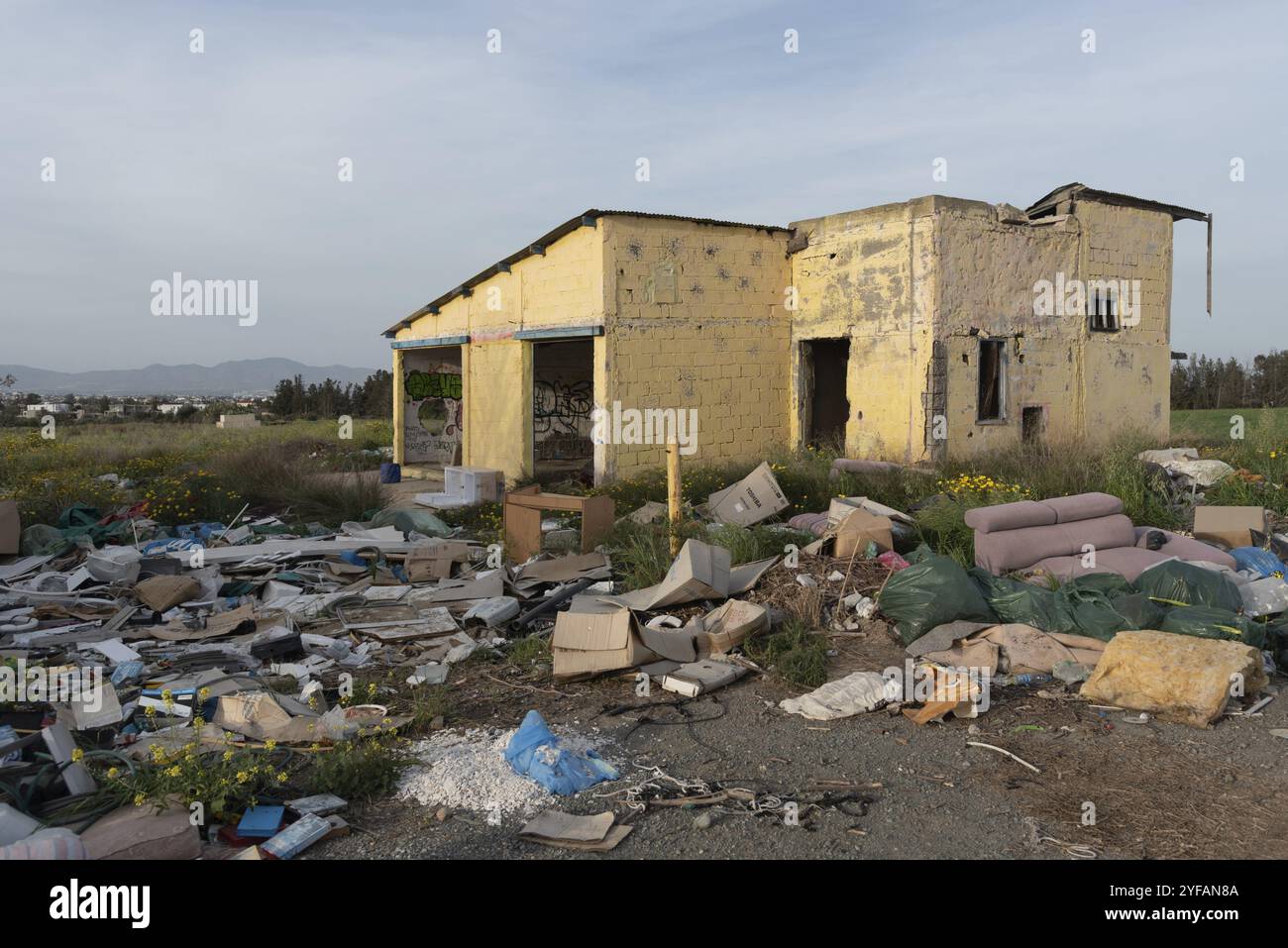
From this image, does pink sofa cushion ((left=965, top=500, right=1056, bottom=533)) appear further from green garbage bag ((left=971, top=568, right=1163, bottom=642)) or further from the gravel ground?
the gravel ground

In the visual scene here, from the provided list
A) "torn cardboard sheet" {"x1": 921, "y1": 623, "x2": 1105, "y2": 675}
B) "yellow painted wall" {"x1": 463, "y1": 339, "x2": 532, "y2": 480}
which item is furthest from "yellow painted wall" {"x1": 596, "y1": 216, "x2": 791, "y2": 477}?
"torn cardboard sheet" {"x1": 921, "y1": 623, "x2": 1105, "y2": 675}

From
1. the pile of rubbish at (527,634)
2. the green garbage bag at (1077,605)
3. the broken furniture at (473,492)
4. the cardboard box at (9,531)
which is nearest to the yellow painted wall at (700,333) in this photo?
the broken furniture at (473,492)

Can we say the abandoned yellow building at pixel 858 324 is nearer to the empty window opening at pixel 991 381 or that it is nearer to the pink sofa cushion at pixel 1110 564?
the empty window opening at pixel 991 381

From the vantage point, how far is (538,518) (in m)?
9.83

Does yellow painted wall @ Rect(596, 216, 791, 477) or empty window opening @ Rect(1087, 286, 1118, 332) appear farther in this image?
empty window opening @ Rect(1087, 286, 1118, 332)

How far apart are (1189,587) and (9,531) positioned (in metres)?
11.6

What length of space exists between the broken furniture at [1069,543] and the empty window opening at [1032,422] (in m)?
6.69

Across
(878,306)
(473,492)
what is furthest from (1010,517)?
(473,492)

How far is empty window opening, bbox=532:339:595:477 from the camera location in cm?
2123

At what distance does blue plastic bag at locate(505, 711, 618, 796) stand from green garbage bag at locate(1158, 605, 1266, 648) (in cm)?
403

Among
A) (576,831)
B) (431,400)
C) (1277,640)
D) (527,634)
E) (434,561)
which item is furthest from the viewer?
(431,400)

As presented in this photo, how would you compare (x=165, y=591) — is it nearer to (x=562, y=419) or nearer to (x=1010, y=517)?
(x=1010, y=517)

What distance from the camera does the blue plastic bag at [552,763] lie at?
14.4 ft
